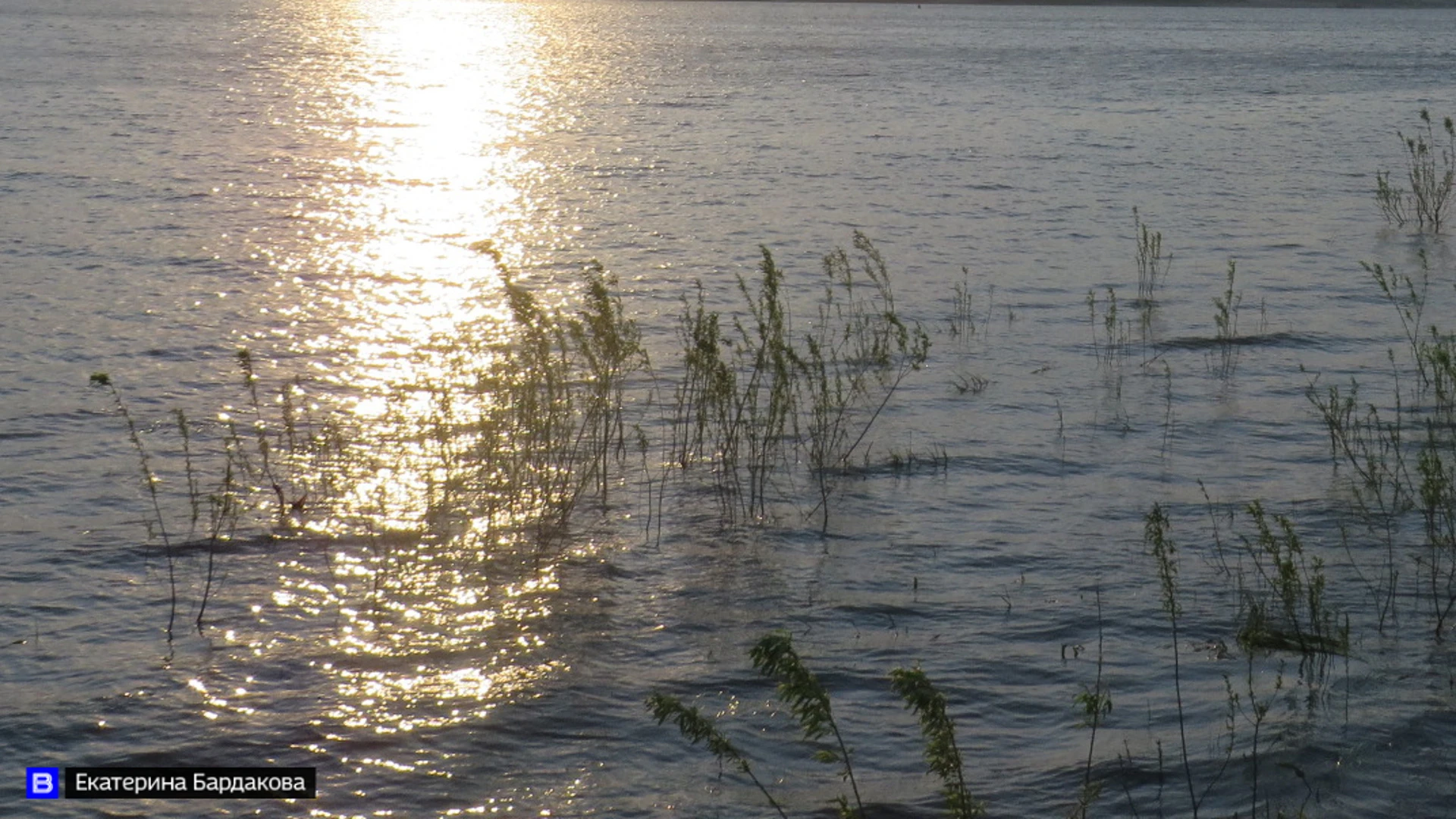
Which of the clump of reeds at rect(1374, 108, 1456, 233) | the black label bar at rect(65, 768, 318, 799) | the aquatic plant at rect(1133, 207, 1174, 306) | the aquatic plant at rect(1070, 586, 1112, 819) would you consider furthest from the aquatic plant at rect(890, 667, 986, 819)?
the clump of reeds at rect(1374, 108, 1456, 233)

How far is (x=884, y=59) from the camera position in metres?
53.8

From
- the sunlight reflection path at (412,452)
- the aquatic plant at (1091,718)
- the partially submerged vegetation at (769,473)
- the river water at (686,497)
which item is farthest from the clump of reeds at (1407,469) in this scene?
the sunlight reflection path at (412,452)

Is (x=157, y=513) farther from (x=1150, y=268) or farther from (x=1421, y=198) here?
(x=1421, y=198)

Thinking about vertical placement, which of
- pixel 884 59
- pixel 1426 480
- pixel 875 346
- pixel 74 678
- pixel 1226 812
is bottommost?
pixel 1226 812

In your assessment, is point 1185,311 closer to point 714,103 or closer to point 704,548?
point 704,548

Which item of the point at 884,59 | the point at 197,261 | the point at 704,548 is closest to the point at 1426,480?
the point at 704,548

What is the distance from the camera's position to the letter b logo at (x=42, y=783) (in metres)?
5.46

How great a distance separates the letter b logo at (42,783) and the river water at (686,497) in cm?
11

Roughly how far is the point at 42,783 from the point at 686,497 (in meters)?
4.20

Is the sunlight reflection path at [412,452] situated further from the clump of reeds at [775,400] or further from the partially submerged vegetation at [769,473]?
the clump of reeds at [775,400]

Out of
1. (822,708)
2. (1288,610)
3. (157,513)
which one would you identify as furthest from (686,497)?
(822,708)

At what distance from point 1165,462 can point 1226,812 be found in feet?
14.7

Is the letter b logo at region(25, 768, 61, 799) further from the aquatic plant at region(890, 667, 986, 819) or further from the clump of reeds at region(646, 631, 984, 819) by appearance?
the aquatic plant at region(890, 667, 986, 819)

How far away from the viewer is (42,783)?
18.2 ft
